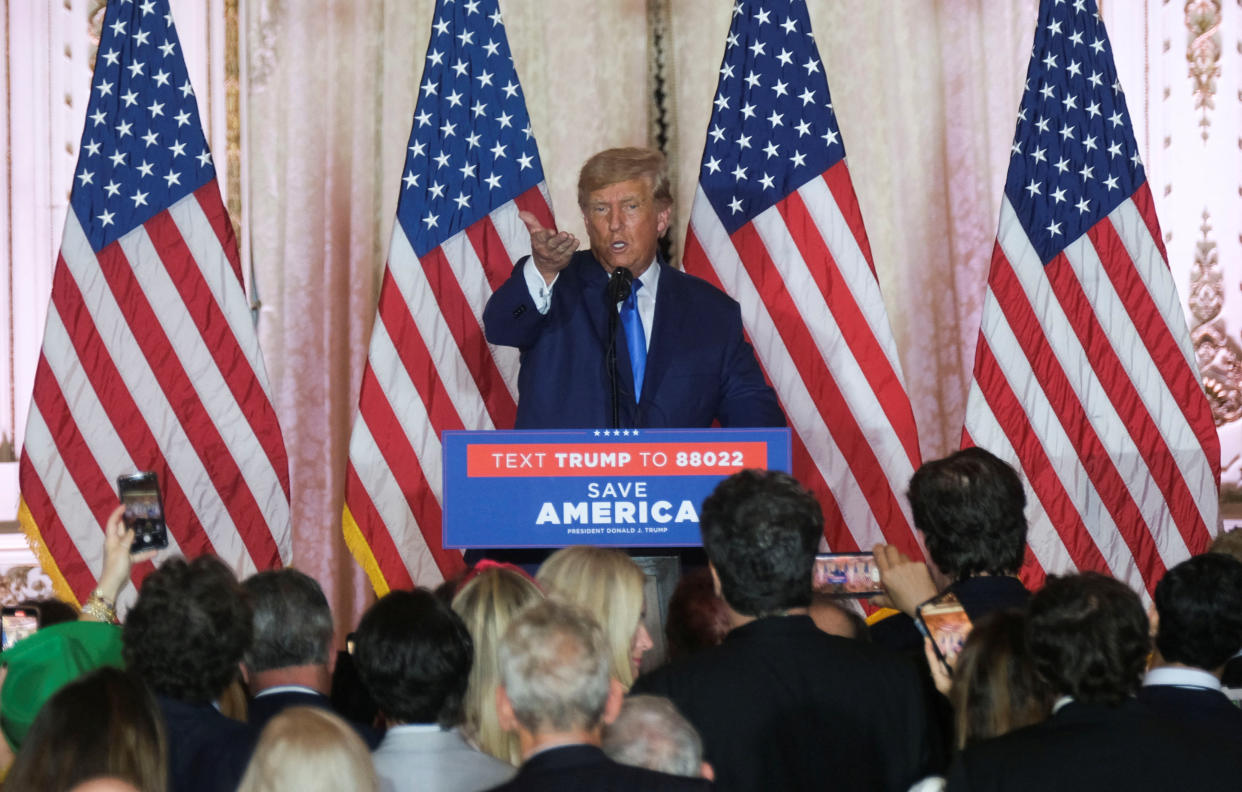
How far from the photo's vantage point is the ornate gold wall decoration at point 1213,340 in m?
6.16

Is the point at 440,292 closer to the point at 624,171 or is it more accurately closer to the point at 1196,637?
the point at 624,171

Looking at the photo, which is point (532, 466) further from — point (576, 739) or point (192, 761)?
point (576, 739)

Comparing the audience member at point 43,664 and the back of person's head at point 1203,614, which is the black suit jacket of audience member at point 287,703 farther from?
the back of person's head at point 1203,614

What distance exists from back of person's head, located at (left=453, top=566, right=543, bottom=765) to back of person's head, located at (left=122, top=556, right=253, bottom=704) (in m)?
0.41

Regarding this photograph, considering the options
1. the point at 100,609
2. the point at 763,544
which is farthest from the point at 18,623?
the point at 763,544

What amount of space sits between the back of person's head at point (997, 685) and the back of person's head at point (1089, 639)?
109 mm

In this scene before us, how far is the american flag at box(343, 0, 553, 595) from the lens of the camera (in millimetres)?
5039

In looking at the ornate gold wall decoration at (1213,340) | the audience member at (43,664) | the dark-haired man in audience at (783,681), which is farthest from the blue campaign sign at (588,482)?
the ornate gold wall decoration at (1213,340)

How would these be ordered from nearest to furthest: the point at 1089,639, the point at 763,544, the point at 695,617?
the point at 1089,639, the point at 763,544, the point at 695,617

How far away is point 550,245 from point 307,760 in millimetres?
2044

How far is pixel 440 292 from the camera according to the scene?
5223mm

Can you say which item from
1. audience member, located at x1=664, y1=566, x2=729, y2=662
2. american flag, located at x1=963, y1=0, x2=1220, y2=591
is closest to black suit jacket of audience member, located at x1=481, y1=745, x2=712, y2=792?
audience member, located at x1=664, y1=566, x2=729, y2=662

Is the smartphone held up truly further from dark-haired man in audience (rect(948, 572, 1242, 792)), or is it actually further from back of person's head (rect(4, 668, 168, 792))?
dark-haired man in audience (rect(948, 572, 1242, 792))

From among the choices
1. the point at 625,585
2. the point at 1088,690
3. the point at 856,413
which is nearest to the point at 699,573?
the point at 625,585
